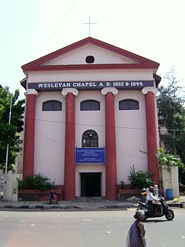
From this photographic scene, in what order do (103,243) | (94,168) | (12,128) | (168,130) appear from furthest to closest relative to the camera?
1. (168,130)
2. (94,168)
3. (12,128)
4. (103,243)

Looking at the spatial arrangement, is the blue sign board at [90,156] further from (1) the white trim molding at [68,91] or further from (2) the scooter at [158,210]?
(2) the scooter at [158,210]

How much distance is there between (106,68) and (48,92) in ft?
18.3

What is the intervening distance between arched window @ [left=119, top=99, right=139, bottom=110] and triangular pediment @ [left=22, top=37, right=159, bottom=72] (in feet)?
10.00

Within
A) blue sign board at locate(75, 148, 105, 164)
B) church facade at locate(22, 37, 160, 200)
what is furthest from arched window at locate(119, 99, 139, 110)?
blue sign board at locate(75, 148, 105, 164)

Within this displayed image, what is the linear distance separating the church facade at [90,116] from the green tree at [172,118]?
733 centimetres

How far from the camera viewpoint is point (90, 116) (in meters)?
24.0

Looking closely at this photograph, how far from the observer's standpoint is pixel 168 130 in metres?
31.1

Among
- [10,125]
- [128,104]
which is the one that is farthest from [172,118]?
[10,125]

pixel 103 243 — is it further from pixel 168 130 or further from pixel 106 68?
pixel 168 130

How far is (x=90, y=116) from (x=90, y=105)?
3.54ft

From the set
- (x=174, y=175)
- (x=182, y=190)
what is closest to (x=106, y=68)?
(x=174, y=175)

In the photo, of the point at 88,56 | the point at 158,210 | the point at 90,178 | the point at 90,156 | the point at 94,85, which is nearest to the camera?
the point at 158,210

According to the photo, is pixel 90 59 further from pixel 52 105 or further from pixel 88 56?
pixel 52 105

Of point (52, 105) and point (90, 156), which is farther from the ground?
point (52, 105)
